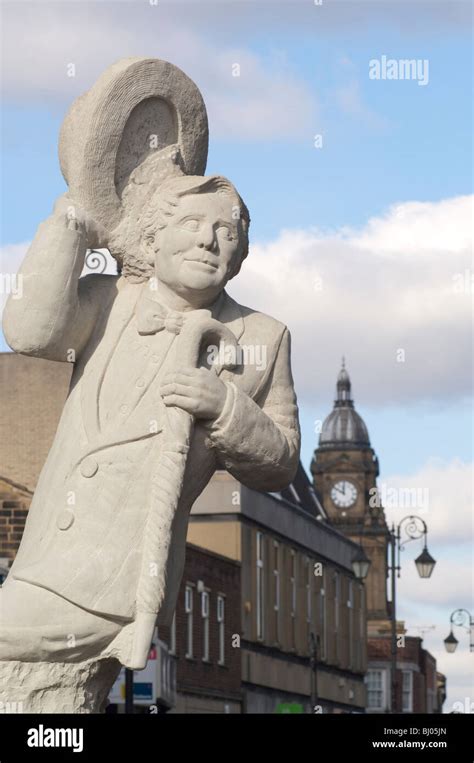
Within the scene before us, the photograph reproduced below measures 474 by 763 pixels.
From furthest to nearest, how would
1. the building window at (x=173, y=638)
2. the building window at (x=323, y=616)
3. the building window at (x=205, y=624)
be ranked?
the building window at (x=323, y=616) < the building window at (x=205, y=624) < the building window at (x=173, y=638)

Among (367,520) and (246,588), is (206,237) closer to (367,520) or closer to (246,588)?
(246,588)

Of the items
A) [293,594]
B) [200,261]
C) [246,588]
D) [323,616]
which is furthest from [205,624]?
[200,261]

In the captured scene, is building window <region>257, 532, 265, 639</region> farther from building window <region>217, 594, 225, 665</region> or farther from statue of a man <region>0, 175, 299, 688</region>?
statue of a man <region>0, 175, 299, 688</region>

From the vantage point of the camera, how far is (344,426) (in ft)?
462

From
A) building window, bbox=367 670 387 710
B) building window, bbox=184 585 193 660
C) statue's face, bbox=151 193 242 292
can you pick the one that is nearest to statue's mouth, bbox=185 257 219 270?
statue's face, bbox=151 193 242 292

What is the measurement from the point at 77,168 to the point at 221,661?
36.4 meters

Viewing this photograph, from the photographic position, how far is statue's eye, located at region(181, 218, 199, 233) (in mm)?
6480

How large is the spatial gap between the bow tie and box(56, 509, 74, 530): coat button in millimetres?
782

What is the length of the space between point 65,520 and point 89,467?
0.72ft

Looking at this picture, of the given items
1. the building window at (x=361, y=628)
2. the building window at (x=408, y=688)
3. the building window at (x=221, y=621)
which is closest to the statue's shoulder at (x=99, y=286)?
the building window at (x=221, y=621)

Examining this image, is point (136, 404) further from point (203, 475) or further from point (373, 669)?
point (373, 669)

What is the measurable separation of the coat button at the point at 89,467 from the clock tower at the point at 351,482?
113250mm

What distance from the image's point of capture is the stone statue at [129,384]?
20.3 ft

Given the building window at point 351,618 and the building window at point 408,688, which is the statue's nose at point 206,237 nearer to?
the building window at point 351,618
